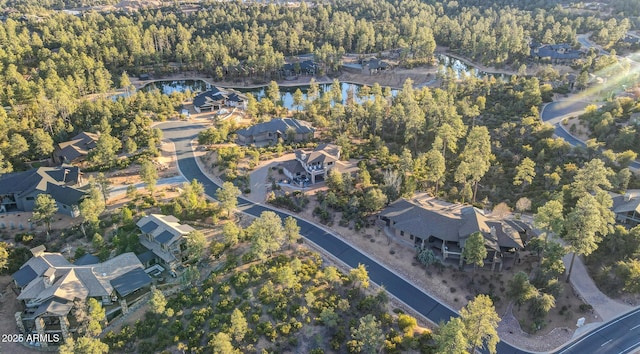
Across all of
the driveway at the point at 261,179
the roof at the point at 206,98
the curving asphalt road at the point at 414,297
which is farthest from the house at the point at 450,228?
the roof at the point at 206,98

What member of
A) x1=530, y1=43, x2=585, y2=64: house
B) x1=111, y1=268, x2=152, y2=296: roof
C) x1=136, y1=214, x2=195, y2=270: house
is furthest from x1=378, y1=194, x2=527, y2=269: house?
x1=530, y1=43, x2=585, y2=64: house

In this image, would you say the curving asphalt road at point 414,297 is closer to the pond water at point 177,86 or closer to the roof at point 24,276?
the roof at point 24,276

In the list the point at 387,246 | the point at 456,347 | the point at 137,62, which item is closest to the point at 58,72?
the point at 137,62

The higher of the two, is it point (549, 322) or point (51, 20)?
point (51, 20)

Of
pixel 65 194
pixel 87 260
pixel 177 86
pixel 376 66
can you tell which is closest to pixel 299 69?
pixel 376 66

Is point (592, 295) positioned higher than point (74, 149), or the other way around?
point (74, 149)

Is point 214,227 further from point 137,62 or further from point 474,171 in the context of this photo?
point 137,62

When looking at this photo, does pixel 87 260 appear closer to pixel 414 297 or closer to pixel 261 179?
pixel 261 179
